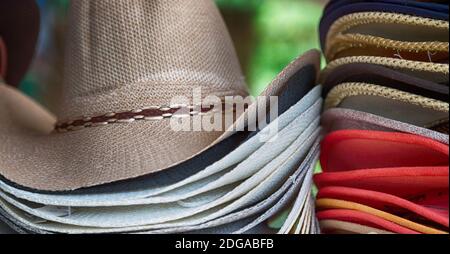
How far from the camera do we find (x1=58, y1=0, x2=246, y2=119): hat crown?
2.06ft

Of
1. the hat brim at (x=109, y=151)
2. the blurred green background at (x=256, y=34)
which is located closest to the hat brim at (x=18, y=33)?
the blurred green background at (x=256, y=34)

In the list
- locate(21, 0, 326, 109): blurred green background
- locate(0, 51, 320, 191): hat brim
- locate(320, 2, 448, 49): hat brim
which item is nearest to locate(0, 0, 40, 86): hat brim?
locate(21, 0, 326, 109): blurred green background

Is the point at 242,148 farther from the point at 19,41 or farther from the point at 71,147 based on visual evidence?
the point at 19,41

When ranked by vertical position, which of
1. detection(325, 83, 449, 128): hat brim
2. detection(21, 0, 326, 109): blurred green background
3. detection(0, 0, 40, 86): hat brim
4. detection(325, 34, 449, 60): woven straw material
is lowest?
detection(325, 83, 449, 128): hat brim

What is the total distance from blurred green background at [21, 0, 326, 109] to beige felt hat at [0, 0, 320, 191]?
0.66 feet

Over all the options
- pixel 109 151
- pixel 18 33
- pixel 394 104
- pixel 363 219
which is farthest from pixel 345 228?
pixel 18 33

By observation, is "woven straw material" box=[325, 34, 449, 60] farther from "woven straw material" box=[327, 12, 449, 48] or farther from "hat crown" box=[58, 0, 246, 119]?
"hat crown" box=[58, 0, 246, 119]

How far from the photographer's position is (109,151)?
602 millimetres

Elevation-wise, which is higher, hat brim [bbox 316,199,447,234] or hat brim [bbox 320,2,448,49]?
hat brim [bbox 320,2,448,49]

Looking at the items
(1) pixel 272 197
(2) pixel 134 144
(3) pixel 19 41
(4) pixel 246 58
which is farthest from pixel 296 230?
(3) pixel 19 41

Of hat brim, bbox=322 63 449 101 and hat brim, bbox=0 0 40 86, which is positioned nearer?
hat brim, bbox=322 63 449 101

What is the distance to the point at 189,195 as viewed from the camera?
55 cm
